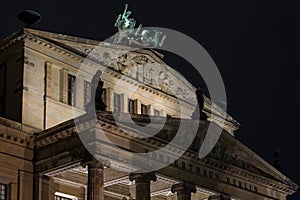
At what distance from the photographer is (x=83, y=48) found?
45.1 m

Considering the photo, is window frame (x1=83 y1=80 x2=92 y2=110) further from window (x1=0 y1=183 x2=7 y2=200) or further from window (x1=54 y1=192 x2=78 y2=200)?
window (x1=0 y1=183 x2=7 y2=200)

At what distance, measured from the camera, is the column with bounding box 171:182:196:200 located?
41350mm

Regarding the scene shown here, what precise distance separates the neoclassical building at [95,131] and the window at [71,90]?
0.19ft

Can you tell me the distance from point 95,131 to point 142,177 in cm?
410

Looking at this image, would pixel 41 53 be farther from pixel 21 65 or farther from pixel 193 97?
pixel 193 97

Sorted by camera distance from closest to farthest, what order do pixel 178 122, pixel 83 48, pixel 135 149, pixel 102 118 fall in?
pixel 102 118 < pixel 135 149 < pixel 178 122 < pixel 83 48

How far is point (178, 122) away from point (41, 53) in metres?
8.71

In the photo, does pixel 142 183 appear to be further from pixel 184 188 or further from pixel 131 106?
pixel 131 106

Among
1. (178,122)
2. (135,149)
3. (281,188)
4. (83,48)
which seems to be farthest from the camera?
(281,188)

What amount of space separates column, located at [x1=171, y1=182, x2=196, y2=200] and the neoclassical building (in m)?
0.06

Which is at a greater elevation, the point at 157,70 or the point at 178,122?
the point at 157,70

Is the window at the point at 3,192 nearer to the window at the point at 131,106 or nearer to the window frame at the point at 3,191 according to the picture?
the window frame at the point at 3,191

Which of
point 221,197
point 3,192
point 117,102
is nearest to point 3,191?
point 3,192

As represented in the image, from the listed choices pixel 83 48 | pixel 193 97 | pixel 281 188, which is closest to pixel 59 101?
pixel 83 48
